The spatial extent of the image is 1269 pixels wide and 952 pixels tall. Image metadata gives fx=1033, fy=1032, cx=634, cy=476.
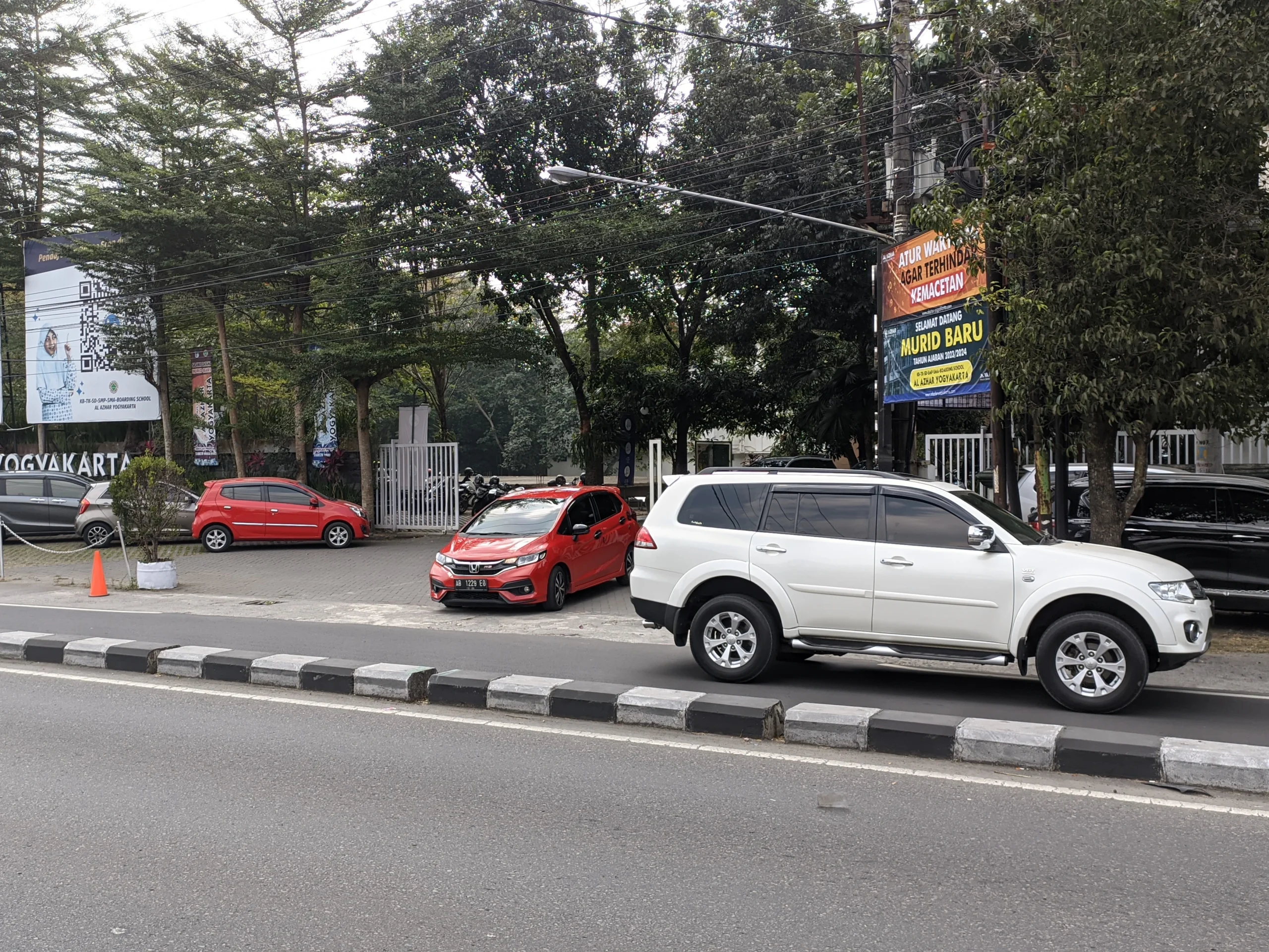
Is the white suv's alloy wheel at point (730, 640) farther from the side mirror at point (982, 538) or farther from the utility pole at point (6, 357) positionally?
the utility pole at point (6, 357)

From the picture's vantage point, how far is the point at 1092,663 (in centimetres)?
756

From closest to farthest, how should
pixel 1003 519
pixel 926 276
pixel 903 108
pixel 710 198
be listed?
pixel 1003 519
pixel 926 276
pixel 903 108
pixel 710 198

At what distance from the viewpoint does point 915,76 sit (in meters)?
21.2

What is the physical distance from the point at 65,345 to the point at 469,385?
98.0 feet

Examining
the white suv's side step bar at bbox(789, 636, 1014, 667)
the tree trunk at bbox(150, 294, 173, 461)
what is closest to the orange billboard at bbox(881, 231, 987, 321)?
the white suv's side step bar at bbox(789, 636, 1014, 667)

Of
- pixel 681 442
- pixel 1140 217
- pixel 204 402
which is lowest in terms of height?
pixel 681 442

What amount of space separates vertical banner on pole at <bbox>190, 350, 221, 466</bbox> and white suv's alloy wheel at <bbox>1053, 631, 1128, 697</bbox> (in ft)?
80.0

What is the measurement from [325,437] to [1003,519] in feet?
77.1

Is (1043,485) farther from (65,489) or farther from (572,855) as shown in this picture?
(65,489)

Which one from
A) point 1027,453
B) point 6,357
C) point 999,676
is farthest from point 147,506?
point 6,357

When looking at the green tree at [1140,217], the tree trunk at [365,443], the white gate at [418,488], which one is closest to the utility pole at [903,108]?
the green tree at [1140,217]

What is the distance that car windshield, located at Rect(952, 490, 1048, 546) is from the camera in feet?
27.0

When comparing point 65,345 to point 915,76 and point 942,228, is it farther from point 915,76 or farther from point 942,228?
point 942,228

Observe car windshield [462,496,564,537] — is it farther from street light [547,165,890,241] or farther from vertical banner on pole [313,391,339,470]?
vertical banner on pole [313,391,339,470]
